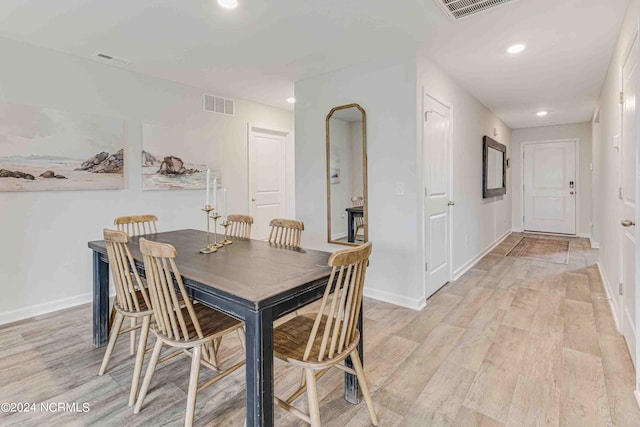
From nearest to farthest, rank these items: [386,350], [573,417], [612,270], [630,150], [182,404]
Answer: [573,417] < [182,404] < [630,150] < [386,350] < [612,270]

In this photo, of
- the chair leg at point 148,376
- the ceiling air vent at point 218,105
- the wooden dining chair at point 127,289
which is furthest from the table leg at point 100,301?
the ceiling air vent at point 218,105

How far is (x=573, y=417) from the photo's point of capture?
5.36 feet

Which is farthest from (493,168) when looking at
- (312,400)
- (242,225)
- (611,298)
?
(312,400)

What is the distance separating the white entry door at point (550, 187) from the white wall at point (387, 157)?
4.06 m

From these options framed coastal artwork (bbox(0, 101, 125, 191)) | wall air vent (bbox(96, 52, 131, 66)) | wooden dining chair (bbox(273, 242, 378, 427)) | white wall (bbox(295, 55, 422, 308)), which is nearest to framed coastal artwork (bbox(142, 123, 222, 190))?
framed coastal artwork (bbox(0, 101, 125, 191))

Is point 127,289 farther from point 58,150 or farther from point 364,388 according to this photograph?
point 58,150

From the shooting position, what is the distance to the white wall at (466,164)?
Answer: 346 cm

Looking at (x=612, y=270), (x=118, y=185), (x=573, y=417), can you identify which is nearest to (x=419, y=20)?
(x=573, y=417)

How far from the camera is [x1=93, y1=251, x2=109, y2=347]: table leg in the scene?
233 centimetres

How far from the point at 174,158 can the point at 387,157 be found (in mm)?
2360

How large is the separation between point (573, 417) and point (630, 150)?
1655 mm

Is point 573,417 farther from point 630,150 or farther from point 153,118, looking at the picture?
point 153,118


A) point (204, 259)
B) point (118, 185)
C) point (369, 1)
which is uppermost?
point (369, 1)

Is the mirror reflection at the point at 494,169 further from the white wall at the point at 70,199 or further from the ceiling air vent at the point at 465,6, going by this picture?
the white wall at the point at 70,199
